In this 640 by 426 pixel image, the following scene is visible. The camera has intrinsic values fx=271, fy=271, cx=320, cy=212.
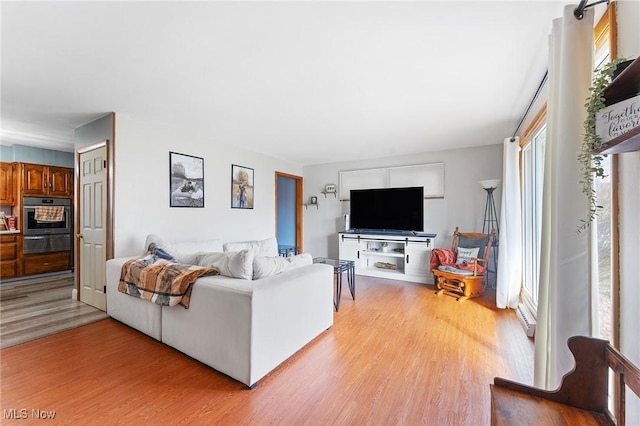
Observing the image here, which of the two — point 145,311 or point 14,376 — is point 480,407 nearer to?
point 145,311

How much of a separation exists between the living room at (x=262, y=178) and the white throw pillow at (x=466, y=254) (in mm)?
622

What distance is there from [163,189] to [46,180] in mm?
3323

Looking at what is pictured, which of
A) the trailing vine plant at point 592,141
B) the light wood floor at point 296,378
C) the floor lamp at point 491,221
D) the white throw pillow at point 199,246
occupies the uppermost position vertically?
the trailing vine plant at point 592,141

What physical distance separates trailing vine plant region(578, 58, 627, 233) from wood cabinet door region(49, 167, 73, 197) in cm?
Result: 721

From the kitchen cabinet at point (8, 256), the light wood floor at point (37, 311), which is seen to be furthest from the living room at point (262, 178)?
the kitchen cabinet at point (8, 256)

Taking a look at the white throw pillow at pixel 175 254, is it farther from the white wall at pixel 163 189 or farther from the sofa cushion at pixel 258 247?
the sofa cushion at pixel 258 247

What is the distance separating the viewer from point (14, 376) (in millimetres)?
1915

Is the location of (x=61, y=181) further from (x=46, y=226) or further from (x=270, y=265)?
(x=270, y=265)

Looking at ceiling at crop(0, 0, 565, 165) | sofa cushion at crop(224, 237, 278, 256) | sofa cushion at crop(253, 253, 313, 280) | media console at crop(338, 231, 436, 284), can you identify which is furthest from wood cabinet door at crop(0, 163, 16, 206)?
media console at crop(338, 231, 436, 284)

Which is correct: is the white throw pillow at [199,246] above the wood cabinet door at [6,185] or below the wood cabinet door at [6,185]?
below

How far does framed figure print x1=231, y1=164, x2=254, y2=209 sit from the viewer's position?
15.1 ft

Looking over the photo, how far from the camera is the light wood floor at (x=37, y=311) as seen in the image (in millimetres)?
2596

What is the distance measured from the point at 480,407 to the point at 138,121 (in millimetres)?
4231

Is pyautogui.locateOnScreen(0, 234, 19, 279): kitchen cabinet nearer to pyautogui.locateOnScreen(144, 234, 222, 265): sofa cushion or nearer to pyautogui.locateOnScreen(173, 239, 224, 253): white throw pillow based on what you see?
pyautogui.locateOnScreen(144, 234, 222, 265): sofa cushion
